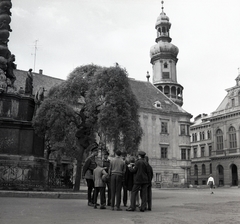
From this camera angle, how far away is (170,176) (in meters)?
49.4

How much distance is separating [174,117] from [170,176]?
9.21 m

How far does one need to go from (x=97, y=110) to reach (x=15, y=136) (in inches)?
246

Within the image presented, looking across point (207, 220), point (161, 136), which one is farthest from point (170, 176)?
point (207, 220)

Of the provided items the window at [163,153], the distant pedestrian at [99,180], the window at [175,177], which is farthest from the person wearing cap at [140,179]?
the window at [175,177]

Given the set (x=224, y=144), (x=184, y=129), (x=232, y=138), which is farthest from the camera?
(x=224, y=144)

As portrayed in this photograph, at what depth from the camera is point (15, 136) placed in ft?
51.3

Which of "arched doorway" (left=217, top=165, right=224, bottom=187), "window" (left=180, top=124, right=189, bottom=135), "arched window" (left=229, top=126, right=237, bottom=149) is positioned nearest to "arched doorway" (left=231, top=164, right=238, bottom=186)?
"arched doorway" (left=217, top=165, right=224, bottom=187)

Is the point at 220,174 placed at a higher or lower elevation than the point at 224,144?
lower

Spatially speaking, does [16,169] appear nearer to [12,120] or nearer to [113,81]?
[12,120]

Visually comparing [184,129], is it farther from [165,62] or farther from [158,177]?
[165,62]

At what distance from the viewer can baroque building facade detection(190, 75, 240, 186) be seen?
6150cm

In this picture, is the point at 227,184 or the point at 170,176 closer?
the point at 170,176

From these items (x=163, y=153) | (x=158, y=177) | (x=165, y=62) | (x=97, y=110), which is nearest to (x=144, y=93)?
(x=163, y=153)

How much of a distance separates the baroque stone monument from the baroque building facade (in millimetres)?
51263
